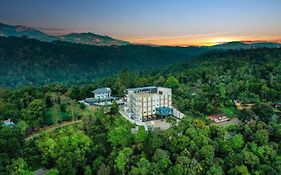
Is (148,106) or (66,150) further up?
(148,106)

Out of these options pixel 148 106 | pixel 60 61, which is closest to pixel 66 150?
pixel 148 106

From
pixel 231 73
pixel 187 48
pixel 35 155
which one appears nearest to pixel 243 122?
pixel 35 155

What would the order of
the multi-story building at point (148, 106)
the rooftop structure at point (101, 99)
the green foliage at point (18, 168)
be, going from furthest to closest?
the rooftop structure at point (101, 99)
the multi-story building at point (148, 106)
the green foliage at point (18, 168)

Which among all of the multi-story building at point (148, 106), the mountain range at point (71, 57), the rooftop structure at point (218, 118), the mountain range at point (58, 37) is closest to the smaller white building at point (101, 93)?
the multi-story building at point (148, 106)

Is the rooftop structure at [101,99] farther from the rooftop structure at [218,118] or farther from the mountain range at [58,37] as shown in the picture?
the mountain range at [58,37]

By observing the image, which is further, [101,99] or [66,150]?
[101,99]

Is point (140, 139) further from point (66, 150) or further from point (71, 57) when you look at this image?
point (71, 57)

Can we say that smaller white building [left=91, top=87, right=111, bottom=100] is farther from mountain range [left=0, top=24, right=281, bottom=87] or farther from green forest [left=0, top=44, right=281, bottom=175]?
mountain range [left=0, top=24, right=281, bottom=87]

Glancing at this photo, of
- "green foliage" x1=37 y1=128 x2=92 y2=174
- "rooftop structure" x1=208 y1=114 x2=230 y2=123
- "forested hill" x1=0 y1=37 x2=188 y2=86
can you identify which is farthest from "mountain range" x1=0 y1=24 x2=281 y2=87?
"green foliage" x1=37 y1=128 x2=92 y2=174

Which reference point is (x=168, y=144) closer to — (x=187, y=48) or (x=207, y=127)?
(x=207, y=127)
